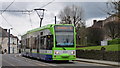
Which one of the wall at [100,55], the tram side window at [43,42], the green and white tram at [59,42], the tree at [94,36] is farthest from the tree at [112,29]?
the green and white tram at [59,42]

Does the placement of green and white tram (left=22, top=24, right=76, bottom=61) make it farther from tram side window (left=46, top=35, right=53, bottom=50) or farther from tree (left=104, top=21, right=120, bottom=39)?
tree (left=104, top=21, right=120, bottom=39)

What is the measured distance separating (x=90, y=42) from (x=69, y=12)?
23.2 metres

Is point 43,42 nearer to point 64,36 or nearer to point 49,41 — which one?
point 49,41

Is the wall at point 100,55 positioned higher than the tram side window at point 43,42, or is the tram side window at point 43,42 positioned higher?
the tram side window at point 43,42

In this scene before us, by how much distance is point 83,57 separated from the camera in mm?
37750

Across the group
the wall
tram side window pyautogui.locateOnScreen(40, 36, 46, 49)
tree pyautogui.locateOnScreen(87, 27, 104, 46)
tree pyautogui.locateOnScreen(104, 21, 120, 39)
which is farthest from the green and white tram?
tree pyautogui.locateOnScreen(87, 27, 104, 46)

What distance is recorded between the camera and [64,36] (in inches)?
1000

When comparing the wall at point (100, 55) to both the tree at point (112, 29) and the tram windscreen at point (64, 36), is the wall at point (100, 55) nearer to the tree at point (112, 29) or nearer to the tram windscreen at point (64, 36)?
the tram windscreen at point (64, 36)

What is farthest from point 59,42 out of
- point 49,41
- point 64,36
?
point 49,41

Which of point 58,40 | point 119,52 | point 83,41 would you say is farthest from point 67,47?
point 83,41

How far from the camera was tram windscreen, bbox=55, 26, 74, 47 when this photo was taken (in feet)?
82.7

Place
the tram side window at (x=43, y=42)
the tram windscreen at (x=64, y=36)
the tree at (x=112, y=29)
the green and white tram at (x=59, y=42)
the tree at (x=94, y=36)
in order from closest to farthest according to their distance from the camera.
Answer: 1. the green and white tram at (x=59, y=42)
2. the tram windscreen at (x=64, y=36)
3. the tram side window at (x=43, y=42)
4. the tree at (x=112, y=29)
5. the tree at (x=94, y=36)

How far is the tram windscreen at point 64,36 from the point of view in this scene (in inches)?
993

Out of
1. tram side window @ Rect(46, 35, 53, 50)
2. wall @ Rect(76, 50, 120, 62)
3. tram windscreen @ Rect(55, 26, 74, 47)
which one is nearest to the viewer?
tram windscreen @ Rect(55, 26, 74, 47)
